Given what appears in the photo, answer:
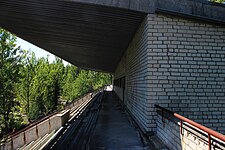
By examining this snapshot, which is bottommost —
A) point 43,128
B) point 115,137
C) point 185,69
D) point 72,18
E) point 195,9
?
point 115,137

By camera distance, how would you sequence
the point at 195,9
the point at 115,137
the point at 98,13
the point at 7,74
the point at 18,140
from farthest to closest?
the point at 7,74
the point at 98,13
the point at 115,137
the point at 195,9
the point at 18,140

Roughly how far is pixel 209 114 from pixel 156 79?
6.31ft

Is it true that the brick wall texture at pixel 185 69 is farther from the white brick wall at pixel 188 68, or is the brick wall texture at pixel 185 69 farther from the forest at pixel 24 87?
the forest at pixel 24 87

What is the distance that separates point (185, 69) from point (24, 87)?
66.2 feet

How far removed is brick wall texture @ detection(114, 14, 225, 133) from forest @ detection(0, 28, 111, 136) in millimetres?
10560

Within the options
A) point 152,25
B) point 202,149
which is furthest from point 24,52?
point 202,149

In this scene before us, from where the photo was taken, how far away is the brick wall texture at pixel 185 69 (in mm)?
5812

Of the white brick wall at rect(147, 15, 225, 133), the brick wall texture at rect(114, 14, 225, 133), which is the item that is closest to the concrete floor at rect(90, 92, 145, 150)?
the brick wall texture at rect(114, 14, 225, 133)

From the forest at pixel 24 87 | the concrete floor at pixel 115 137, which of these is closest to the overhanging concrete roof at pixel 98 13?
the concrete floor at pixel 115 137

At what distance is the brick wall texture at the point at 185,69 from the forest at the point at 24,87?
10560mm

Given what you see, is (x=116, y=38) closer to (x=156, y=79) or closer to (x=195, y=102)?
(x=156, y=79)

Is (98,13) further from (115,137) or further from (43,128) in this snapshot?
(43,128)

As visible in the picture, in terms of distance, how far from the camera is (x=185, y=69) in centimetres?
591

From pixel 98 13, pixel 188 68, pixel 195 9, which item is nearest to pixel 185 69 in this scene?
pixel 188 68
